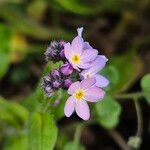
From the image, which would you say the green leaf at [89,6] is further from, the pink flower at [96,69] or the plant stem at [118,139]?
the pink flower at [96,69]

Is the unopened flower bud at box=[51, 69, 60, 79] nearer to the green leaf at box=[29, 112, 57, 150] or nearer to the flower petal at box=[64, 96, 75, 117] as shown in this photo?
the flower petal at box=[64, 96, 75, 117]

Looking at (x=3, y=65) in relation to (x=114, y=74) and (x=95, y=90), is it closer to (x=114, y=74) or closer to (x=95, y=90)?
(x=114, y=74)

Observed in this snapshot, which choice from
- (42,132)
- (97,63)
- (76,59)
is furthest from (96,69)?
(42,132)

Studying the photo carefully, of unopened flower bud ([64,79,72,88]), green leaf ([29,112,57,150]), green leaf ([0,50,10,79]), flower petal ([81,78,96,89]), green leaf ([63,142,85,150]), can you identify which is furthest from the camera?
green leaf ([0,50,10,79])

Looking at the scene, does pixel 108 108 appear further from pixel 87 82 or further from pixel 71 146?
pixel 87 82

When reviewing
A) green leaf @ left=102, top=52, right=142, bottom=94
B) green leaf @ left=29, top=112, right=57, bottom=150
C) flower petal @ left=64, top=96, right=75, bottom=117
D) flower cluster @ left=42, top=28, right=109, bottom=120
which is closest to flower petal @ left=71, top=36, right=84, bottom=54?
flower cluster @ left=42, top=28, right=109, bottom=120
